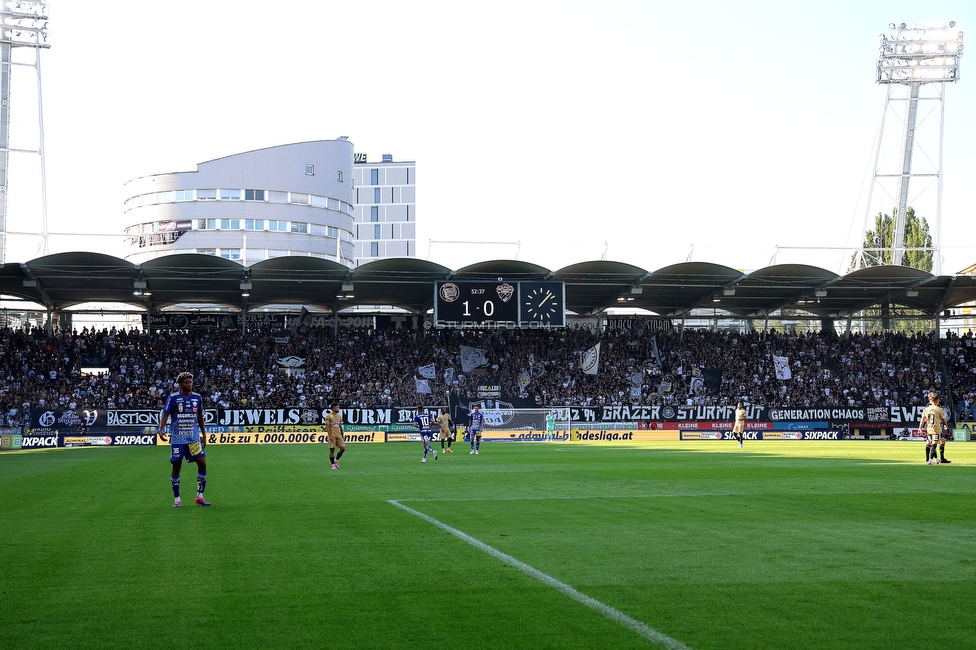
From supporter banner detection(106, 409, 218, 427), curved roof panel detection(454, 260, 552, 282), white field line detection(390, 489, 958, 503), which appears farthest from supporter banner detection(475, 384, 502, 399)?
white field line detection(390, 489, 958, 503)

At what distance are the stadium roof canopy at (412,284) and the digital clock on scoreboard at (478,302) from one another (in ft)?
3.55

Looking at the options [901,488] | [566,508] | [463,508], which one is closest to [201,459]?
[463,508]

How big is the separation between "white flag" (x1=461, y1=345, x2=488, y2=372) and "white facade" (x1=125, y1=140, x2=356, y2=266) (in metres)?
39.2

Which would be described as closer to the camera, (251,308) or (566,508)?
(566,508)

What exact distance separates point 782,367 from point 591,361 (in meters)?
13.8

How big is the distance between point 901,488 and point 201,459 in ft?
43.1

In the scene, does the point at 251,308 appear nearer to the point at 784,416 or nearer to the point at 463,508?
the point at 784,416

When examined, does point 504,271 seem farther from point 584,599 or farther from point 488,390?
point 584,599

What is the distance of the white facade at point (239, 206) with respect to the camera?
9594 cm

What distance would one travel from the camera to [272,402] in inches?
2146

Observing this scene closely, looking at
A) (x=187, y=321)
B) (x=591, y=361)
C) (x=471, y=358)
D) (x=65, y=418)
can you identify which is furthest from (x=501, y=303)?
(x=65, y=418)

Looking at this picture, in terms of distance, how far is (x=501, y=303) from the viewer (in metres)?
55.0

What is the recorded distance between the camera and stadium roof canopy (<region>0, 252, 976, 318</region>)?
5275cm

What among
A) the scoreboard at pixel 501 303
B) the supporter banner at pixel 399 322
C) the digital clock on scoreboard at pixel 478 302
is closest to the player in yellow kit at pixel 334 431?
the scoreboard at pixel 501 303
